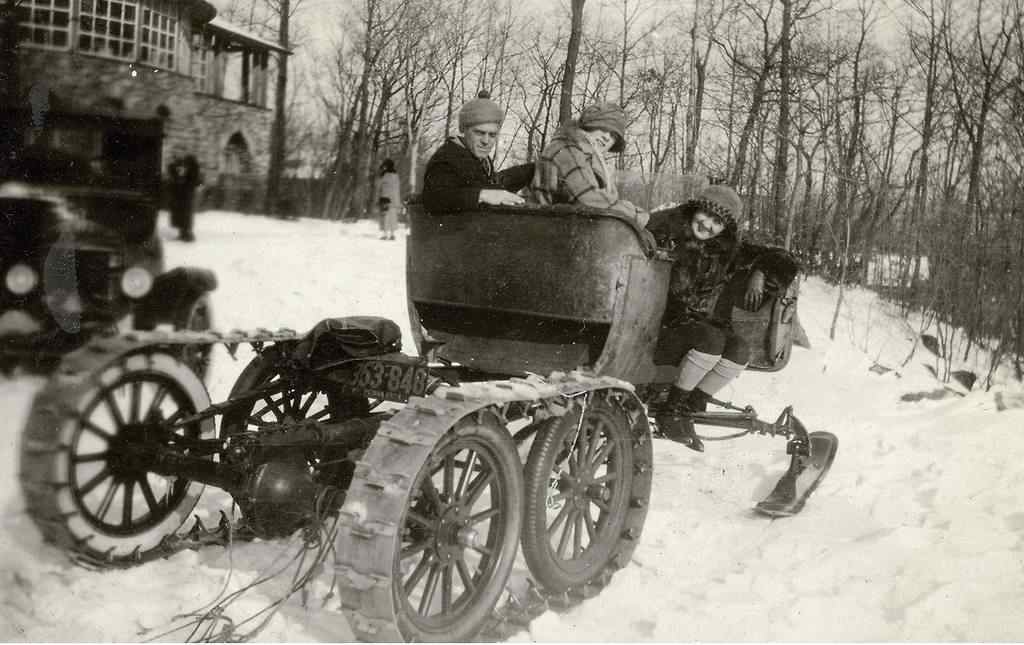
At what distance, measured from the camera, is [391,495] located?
2.59 metres

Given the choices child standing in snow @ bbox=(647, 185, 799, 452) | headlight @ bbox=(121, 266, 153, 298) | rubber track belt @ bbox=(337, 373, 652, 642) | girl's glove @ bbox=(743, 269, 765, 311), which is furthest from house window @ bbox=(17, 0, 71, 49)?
girl's glove @ bbox=(743, 269, 765, 311)

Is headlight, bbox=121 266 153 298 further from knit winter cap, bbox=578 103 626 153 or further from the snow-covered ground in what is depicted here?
knit winter cap, bbox=578 103 626 153

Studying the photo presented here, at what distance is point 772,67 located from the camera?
18.2 m

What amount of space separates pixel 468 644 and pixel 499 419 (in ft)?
2.52

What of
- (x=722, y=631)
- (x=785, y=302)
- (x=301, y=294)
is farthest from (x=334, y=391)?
(x=301, y=294)

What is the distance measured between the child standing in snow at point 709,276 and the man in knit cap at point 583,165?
591mm

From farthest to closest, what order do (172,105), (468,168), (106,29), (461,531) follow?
(468,168)
(172,105)
(461,531)
(106,29)

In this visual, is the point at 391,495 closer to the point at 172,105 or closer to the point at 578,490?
the point at 578,490

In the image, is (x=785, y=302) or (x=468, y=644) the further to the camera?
(x=785, y=302)

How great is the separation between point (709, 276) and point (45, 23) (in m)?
3.24

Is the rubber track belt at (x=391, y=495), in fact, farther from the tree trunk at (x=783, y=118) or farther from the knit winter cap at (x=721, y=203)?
the tree trunk at (x=783, y=118)

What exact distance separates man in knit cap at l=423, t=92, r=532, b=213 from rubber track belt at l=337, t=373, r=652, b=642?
0.96 meters

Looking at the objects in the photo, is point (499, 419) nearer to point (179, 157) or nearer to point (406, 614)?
point (406, 614)

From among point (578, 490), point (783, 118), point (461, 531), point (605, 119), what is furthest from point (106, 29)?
point (783, 118)
